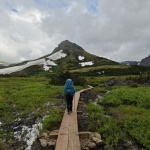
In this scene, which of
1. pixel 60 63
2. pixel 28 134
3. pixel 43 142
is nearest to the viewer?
pixel 43 142

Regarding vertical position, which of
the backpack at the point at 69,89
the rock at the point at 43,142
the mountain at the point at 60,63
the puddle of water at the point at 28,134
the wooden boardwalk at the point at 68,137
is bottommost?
the puddle of water at the point at 28,134

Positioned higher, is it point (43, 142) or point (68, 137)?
point (68, 137)

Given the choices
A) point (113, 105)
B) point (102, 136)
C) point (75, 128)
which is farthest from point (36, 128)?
point (113, 105)

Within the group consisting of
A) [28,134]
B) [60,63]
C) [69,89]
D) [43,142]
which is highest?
[60,63]

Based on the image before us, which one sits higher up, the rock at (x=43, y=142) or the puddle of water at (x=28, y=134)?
the rock at (x=43, y=142)

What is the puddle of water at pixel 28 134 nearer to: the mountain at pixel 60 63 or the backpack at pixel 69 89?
the backpack at pixel 69 89

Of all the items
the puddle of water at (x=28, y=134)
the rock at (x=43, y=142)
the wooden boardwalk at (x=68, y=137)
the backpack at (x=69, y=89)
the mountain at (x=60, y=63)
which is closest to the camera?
the wooden boardwalk at (x=68, y=137)

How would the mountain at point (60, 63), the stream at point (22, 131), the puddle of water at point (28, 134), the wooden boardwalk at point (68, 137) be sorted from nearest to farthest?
1. the wooden boardwalk at point (68, 137)
2. the stream at point (22, 131)
3. the puddle of water at point (28, 134)
4. the mountain at point (60, 63)

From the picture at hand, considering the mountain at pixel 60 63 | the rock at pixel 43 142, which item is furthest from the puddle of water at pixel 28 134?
the mountain at pixel 60 63

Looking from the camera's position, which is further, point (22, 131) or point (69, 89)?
point (69, 89)

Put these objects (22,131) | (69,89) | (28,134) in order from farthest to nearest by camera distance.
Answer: (69,89)
(22,131)
(28,134)

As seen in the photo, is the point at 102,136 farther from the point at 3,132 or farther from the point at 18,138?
the point at 3,132

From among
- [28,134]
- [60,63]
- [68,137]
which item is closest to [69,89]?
[68,137]

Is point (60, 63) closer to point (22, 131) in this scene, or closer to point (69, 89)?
point (69, 89)
